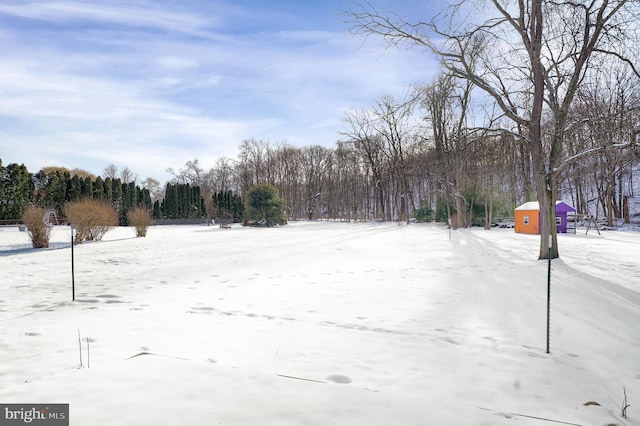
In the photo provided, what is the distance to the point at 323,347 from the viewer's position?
4410 millimetres

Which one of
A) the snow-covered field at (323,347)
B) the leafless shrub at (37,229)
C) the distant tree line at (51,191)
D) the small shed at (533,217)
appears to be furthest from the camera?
the distant tree line at (51,191)

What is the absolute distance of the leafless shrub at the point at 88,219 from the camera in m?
17.2

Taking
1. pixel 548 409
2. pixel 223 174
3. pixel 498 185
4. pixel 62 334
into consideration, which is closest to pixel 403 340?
pixel 548 409

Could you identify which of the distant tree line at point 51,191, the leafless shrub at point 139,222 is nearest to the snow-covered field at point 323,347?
the leafless shrub at point 139,222

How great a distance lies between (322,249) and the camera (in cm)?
1533

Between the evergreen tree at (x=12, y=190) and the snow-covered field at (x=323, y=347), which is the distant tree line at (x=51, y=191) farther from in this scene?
the snow-covered field at (x=323, y=347)

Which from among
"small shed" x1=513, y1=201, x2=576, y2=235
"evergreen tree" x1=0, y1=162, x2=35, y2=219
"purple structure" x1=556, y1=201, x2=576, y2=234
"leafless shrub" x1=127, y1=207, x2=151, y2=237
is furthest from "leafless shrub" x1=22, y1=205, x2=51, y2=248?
"purple structure" x1=556, y1=201, x2=576, y2=234

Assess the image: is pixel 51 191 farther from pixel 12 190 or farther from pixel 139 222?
pixel 139 222

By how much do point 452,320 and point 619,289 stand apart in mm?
4129

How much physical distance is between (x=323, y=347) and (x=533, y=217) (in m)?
22.1

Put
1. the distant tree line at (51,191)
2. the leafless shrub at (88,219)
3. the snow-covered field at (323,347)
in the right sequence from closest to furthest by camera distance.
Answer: the snow-covered field at (323,347) → the leafless shrub at (88,219) → the distant tree line at (51,191)

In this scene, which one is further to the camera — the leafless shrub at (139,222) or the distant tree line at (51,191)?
the distant tree line at (51,191)

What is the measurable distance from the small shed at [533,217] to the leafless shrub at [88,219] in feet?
74.3

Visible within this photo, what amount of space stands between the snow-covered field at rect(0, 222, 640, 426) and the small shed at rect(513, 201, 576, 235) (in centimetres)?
1424
